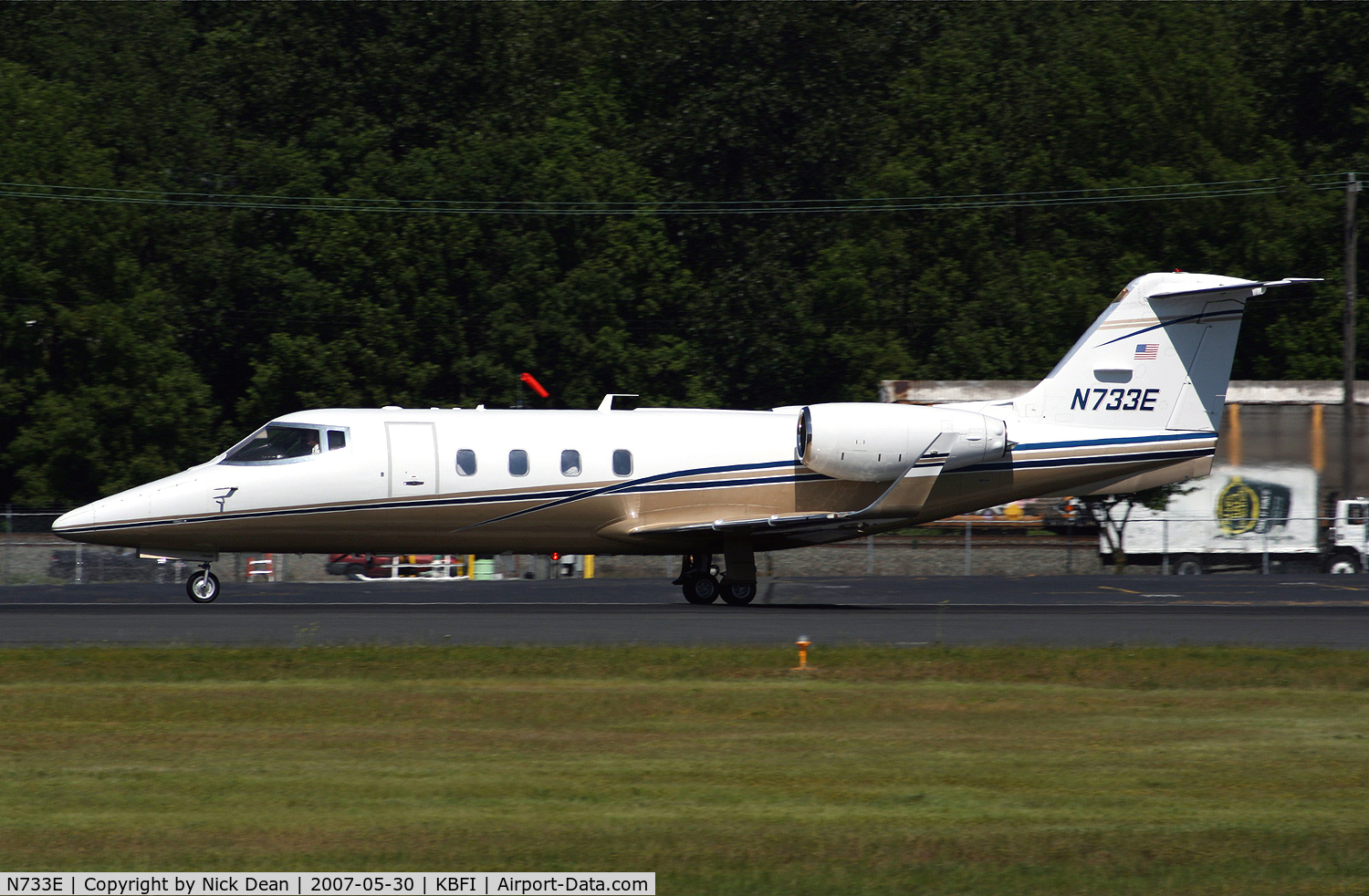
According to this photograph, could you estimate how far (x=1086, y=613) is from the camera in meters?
24.9

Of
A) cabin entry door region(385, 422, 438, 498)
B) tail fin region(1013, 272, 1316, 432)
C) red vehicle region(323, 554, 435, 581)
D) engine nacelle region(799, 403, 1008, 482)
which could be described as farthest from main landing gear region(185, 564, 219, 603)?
tail fin region(1013, 272, 1316, 432)

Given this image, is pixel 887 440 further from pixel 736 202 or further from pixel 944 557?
pixel 736 202

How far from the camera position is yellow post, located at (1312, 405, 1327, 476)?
38.8 m

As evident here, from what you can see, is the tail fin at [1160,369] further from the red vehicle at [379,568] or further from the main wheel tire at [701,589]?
the red vehicle at [379,568]

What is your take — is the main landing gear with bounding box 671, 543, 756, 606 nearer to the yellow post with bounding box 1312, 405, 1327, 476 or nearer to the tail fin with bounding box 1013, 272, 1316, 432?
the tail fin with bounding box 1013, 272, 1316, 432

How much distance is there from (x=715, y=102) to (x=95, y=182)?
77.3 ft

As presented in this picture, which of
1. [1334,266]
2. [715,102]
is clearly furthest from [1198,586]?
[715,102]

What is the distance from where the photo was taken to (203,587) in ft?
82.2

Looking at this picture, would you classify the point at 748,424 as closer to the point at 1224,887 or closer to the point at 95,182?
the point at 1224,887

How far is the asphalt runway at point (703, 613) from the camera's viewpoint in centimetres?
2056

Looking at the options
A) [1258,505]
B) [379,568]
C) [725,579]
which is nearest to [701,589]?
[725,579]

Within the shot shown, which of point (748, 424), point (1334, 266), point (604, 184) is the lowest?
point (748, 424)

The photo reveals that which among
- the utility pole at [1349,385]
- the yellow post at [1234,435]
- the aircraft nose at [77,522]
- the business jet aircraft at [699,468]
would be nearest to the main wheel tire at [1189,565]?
the yellow post at [1234,435]

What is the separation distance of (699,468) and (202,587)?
822 cm
